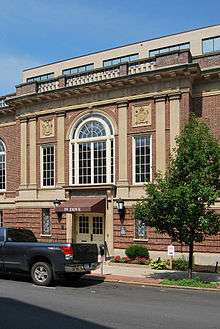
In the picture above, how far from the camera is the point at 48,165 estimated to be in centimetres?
2702

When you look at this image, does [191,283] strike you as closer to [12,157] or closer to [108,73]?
[108,73]

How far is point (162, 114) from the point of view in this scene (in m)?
23.1

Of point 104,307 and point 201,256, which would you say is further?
point 201,256

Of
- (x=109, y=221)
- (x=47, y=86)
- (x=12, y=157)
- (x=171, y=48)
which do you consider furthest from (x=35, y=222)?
(x=171, y=48)

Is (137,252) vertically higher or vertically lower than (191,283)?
higher

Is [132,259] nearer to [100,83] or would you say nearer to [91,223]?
[91,223]

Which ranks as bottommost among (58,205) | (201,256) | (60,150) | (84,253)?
(201,256)

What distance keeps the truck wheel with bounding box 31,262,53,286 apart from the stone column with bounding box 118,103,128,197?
9.05 m

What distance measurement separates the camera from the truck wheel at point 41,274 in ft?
49.5

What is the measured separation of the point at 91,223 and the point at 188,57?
9.56m

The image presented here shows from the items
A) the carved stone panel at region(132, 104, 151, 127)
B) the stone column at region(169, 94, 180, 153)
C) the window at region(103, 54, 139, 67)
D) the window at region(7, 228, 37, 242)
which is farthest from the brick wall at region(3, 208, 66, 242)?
the window at region(103, 54, 139, 67)

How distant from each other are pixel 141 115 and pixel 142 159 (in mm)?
2136

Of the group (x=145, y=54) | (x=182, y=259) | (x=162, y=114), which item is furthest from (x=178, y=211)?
(x=145, y=54)

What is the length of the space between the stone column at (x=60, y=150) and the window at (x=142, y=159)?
4.27 meters
